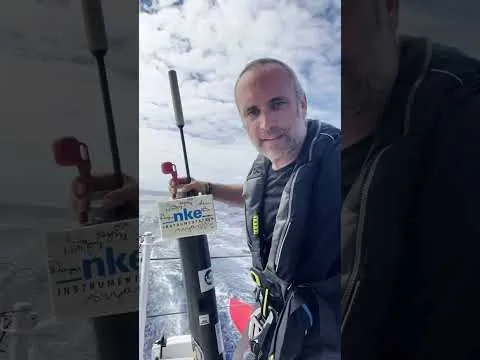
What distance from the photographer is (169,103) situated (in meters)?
1.28

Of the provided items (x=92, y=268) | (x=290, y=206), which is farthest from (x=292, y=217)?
(x=92, y=268)

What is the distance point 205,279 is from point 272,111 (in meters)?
0.42

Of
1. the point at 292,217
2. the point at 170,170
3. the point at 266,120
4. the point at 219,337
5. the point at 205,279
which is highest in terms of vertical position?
the point at 266,120

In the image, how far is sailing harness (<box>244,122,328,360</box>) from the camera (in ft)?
4.42

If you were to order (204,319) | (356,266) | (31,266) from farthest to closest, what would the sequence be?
(356,266) < (204,319) < (31,266)

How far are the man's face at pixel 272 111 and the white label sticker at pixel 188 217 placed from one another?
186 millimetres

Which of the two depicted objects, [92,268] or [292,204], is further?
[292,204]

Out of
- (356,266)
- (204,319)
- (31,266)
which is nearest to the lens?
(31,266)

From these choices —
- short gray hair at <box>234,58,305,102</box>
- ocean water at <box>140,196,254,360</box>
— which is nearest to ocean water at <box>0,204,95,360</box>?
ocean water at <box>140,196,254,360</box>

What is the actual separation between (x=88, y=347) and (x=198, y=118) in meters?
0.56

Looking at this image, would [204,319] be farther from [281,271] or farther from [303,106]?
[303,106]

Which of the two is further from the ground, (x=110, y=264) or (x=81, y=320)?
(x=110, y=264)

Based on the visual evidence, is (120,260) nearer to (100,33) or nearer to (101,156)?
(101,156)

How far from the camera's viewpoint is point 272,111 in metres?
1.32
